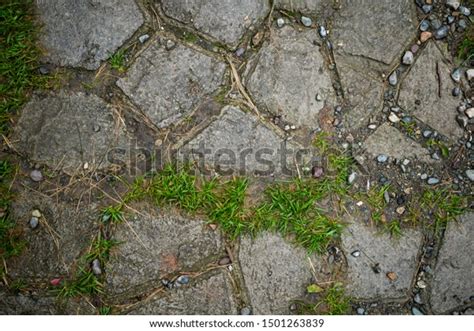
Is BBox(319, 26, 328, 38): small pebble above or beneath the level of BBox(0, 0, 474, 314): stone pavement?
above

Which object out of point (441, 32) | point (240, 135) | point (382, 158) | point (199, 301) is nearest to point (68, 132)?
point (240, 135)

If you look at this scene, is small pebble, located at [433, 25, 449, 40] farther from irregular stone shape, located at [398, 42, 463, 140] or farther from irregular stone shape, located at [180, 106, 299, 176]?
irregular stone shape, located at [180, 106, 299, 176]

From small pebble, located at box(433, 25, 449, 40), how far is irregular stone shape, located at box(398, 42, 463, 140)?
0.05 metres

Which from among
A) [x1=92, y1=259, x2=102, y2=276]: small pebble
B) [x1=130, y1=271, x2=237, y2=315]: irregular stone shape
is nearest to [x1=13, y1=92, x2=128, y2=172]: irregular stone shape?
[x1=92, y1=259, x2=102, y2=276]: small pebble

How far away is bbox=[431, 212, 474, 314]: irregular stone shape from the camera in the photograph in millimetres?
2678

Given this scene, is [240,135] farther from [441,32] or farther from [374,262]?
[441,32]

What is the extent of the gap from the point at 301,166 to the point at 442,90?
0.89m

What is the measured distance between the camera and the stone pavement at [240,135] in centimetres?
266

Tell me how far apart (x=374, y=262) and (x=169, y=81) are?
1474mm

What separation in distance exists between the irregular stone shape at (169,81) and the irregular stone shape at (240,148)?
0.58 feet

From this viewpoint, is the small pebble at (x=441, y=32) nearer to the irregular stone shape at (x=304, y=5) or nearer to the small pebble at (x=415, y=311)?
the irregular stone shape at (x=304, y=5)

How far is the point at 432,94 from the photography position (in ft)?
9.06

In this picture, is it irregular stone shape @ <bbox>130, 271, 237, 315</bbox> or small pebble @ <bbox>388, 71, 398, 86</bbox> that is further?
small pebble @ <bbox>388, 71, 398, 86</bbox>

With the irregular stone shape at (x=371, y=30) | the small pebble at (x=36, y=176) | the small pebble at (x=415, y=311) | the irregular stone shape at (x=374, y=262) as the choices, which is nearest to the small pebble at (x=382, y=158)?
the irregular stone shape at (x=374, y=262)
